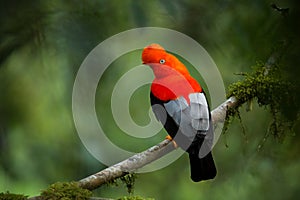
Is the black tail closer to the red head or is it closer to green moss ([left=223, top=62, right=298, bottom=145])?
→ green moss ([left=223, top=62, right=298, bottom=145])

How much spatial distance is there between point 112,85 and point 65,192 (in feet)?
2.79

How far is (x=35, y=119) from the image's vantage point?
315 centimetres

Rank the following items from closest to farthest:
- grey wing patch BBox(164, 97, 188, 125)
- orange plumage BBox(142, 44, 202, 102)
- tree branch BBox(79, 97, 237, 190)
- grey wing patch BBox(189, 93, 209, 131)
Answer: tree branch BBox(79, 97, 237, 190), grey wing patch BBox(189, 93, 209, 131), grey wing patch BBox(164, 97, 188, 125), orange plumage BBox(142, 44, 202, 102)

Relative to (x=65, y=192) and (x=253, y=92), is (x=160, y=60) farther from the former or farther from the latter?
(x=65, y=192)

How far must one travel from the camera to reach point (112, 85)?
2.76 metres

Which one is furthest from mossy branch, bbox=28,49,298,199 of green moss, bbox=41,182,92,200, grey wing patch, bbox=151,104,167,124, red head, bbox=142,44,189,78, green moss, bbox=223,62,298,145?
green moss, bbox=41,182,92,200

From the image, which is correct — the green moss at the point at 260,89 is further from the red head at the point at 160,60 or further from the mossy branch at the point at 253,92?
the red head at the point at 160,60

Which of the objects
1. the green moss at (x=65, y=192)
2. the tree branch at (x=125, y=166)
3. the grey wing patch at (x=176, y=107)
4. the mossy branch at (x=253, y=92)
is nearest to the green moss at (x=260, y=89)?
the mossy branch at (x=253, y=92)

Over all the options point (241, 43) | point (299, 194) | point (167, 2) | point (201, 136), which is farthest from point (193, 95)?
point (299, 194)

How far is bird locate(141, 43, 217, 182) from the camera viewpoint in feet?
8.48

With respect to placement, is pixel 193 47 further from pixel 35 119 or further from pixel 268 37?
pixel 268 37

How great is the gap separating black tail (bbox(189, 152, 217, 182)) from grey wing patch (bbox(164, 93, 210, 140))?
0.15m

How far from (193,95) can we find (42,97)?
854 millimetres

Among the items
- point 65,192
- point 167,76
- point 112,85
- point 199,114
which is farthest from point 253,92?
point 65,192
